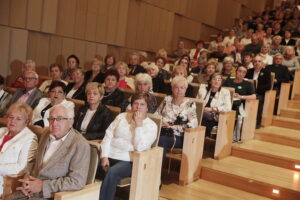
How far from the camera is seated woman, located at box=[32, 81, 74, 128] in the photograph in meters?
2.91

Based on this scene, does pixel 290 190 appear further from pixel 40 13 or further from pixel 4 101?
pixel 40 13

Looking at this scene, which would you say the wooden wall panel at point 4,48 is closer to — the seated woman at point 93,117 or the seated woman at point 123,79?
the seated woman at point 123,79

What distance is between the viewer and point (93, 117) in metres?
2.69

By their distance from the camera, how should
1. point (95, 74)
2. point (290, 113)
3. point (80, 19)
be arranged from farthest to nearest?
point (80, 19)
point (95, 74)
point (290, 113)

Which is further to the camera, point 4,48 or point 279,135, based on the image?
point 4,48

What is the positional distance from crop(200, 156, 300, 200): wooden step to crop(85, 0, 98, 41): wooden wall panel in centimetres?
289

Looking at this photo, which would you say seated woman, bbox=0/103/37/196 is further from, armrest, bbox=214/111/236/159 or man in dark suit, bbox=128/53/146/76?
man in dark suit, bbox=128/53/146/76

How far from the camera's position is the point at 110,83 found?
3.26 metres

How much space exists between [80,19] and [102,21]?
43cm

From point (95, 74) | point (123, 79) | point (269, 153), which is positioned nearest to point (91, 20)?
point (95, 74)

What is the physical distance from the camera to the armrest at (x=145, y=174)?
2.20 metres

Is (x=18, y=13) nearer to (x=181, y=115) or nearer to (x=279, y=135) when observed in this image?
(x=181, y=115)

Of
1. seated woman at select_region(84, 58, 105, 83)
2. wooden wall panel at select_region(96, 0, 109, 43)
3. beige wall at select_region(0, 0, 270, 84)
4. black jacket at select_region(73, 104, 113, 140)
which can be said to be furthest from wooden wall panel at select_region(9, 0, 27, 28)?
black jacket at select_region(73, 104, 113, 140)

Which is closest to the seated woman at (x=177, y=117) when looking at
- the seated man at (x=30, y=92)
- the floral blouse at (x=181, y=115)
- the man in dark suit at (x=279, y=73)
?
the floral blouse at (x=181, y=115)
